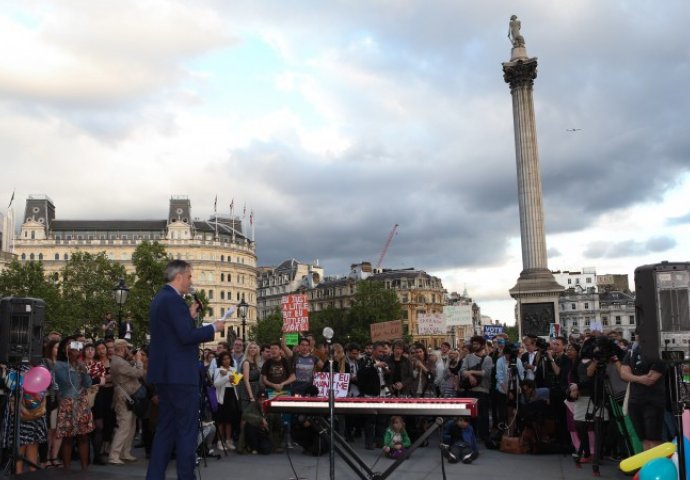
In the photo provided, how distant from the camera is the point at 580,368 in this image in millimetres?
10539

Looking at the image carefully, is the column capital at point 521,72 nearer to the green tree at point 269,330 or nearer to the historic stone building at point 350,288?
the historic stone building at point 350,288

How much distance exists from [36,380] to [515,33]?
1413 inches

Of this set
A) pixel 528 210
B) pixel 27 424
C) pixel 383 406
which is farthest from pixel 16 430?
pixel 528 210

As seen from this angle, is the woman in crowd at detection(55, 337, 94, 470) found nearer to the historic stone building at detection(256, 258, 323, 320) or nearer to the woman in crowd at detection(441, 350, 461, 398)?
the woman in crowd at detection(441, 350, 461, 398)

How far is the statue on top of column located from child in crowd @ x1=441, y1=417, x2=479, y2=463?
31.7 meters

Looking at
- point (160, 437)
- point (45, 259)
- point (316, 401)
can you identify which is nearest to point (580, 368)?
point (316, 401)

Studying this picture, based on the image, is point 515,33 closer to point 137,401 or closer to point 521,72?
point 521,72

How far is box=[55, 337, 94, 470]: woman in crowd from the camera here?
9.95 metres

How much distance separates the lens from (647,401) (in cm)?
811

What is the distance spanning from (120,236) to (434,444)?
127 m

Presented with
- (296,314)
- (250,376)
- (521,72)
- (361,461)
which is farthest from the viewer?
(521,72)

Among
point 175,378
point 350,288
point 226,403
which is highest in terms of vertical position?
point 350,288

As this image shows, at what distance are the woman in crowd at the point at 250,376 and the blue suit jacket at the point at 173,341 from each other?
6.55 m

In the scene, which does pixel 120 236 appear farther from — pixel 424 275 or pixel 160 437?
pixel 160 437
